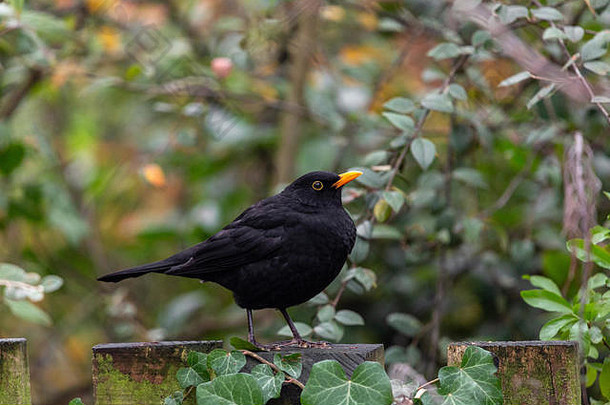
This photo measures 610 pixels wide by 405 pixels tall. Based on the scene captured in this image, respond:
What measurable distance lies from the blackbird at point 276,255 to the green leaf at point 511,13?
887 millimetres

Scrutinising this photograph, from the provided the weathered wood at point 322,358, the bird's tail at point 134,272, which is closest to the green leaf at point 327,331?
the bird's tail at point 134,272

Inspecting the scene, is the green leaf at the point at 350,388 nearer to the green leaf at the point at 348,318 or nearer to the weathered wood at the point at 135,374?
the weathered wood at the point at 135,374

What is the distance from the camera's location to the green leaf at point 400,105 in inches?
114

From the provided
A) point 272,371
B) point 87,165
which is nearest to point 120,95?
point 87,165

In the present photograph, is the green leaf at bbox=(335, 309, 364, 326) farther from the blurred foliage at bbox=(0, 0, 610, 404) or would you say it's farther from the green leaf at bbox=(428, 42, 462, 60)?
the green leaf at bbox=(428, 42, 462, 60)

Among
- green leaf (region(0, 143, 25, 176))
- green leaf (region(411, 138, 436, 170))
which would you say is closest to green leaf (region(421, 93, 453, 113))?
green leaf (region(411, 138, 436, 170))

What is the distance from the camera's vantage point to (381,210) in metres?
2.86

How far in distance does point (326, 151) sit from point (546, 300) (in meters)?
3.09

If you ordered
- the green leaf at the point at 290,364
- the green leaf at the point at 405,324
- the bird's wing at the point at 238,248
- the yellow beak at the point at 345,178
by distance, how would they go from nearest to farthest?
1. the green leaf at the point at 290,364
2. the bird's wing at the point at 238,248
3. the yellow beak at the point at 345,178
4. the green leaf at the point at 405,324

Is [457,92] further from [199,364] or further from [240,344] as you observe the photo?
[199,364]

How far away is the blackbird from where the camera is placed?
8.42 ft

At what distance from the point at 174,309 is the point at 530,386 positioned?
3476mm

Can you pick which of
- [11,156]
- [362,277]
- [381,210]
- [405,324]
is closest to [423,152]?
[381,210]

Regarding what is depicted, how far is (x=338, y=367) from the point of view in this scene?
1809 mm
